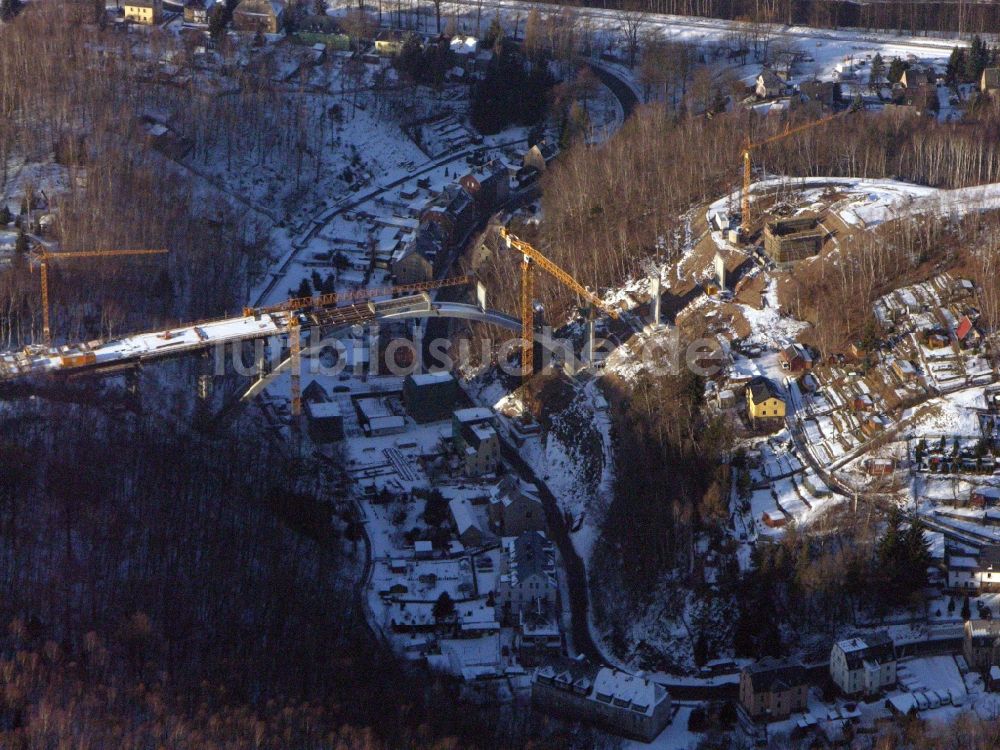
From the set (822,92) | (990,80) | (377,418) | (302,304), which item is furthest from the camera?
(990,80)

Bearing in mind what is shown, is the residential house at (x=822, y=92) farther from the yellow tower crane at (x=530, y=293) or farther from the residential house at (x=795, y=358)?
the residential house at (x=795, y=358)

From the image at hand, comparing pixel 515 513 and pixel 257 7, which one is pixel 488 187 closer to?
pixel 257 7

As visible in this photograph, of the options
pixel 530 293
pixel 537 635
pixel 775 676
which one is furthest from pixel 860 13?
pixel 775 676

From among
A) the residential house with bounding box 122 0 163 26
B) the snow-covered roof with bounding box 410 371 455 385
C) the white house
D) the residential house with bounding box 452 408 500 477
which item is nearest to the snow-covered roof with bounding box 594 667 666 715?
the white house

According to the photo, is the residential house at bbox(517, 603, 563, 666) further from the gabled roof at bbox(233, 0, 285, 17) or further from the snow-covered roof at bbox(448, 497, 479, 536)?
the gabled roof at bbox(233, 0, 285, 17)

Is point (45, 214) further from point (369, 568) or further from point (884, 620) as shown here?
point (884, 620)

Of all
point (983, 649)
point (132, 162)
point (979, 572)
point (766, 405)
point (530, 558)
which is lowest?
point (983, 649)

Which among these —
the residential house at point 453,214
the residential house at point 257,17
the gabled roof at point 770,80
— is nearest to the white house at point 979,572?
the residential house at point 453,214
